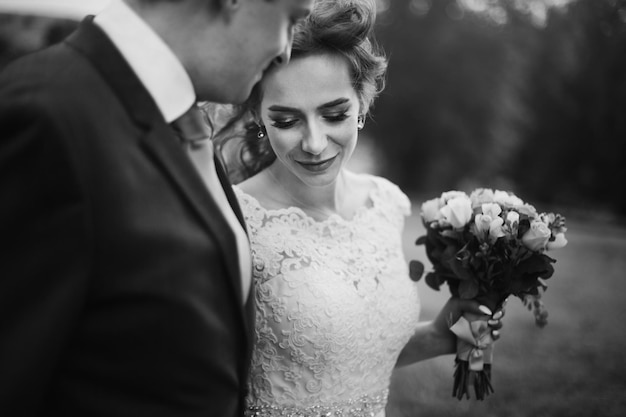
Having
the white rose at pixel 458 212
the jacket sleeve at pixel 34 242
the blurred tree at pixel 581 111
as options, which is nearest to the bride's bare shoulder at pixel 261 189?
the white rose at pixel 458 212

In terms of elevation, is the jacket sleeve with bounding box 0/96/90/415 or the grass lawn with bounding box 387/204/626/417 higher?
the grass lawn with bounding box 387/204/626/417

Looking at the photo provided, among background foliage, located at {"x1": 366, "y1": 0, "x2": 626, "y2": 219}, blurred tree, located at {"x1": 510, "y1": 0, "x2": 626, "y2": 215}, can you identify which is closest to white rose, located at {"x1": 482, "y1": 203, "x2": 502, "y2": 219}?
background foliage, located at {"x1": 366, "y1": 0, "x2": 626, "y2": 219}

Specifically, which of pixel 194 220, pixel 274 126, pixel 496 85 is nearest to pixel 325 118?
pixel 274 126

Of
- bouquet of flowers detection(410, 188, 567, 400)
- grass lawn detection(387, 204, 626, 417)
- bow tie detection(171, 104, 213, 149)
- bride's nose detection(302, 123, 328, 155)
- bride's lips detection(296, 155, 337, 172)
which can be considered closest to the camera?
bow tie detection(171, 104, 213, 149)

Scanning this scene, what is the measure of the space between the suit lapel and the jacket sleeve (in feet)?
0.70

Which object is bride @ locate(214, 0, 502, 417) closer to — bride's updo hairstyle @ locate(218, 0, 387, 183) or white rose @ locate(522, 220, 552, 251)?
bride's updo hairstyle @ locate(218, 0, 387, 183)

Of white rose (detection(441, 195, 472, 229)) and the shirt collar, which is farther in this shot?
white rose (detection(441, 195, 472, 229))

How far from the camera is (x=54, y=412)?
1.42m

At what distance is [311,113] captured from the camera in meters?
2.51

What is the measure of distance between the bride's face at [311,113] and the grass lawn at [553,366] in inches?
130

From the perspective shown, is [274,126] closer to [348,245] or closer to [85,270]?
[348,245]

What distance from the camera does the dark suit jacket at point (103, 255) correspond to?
126cm

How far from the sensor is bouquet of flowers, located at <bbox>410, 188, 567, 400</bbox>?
270cm

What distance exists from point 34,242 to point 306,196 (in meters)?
1.74
